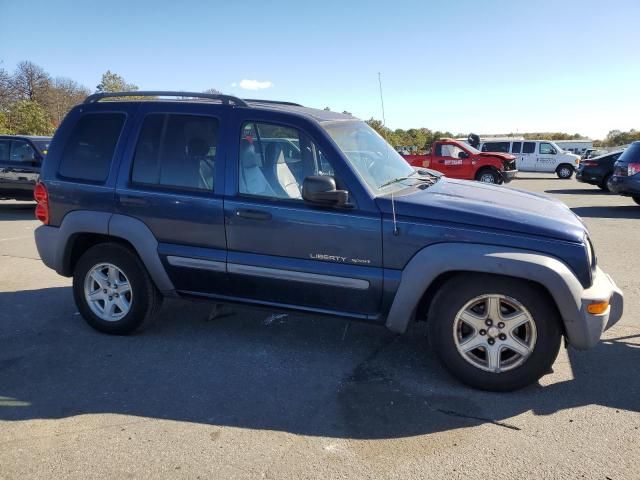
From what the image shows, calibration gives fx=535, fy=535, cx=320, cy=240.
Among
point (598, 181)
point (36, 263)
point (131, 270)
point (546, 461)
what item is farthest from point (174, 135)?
point (598, 181)

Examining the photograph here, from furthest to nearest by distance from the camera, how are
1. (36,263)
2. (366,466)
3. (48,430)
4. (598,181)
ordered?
1. (598,181)
2. (36,263)
3. (48,430)
4. (366,466)

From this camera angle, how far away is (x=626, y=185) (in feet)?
40.2

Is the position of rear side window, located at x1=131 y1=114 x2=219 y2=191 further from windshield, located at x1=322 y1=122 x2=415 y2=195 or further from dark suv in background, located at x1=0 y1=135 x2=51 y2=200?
dark suv in background, located at x1=0 y1=135 x2=51 y2=200

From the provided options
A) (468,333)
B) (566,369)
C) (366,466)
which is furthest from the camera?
(566,369)

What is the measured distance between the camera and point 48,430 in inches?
126

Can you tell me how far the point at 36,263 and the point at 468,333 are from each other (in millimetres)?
6139

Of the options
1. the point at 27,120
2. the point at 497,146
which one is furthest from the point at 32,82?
the point at 497,146

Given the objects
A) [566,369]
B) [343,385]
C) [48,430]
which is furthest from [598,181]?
[48,430]

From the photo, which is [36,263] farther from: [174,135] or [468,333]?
[468,333]

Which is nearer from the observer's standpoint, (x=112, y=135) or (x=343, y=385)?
(x=343, y=385)

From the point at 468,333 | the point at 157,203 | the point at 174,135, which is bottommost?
the point at 468,333

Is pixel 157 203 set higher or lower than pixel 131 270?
higher

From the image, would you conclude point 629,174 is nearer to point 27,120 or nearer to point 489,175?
point 489,175

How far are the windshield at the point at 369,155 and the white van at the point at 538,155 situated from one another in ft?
73.7
